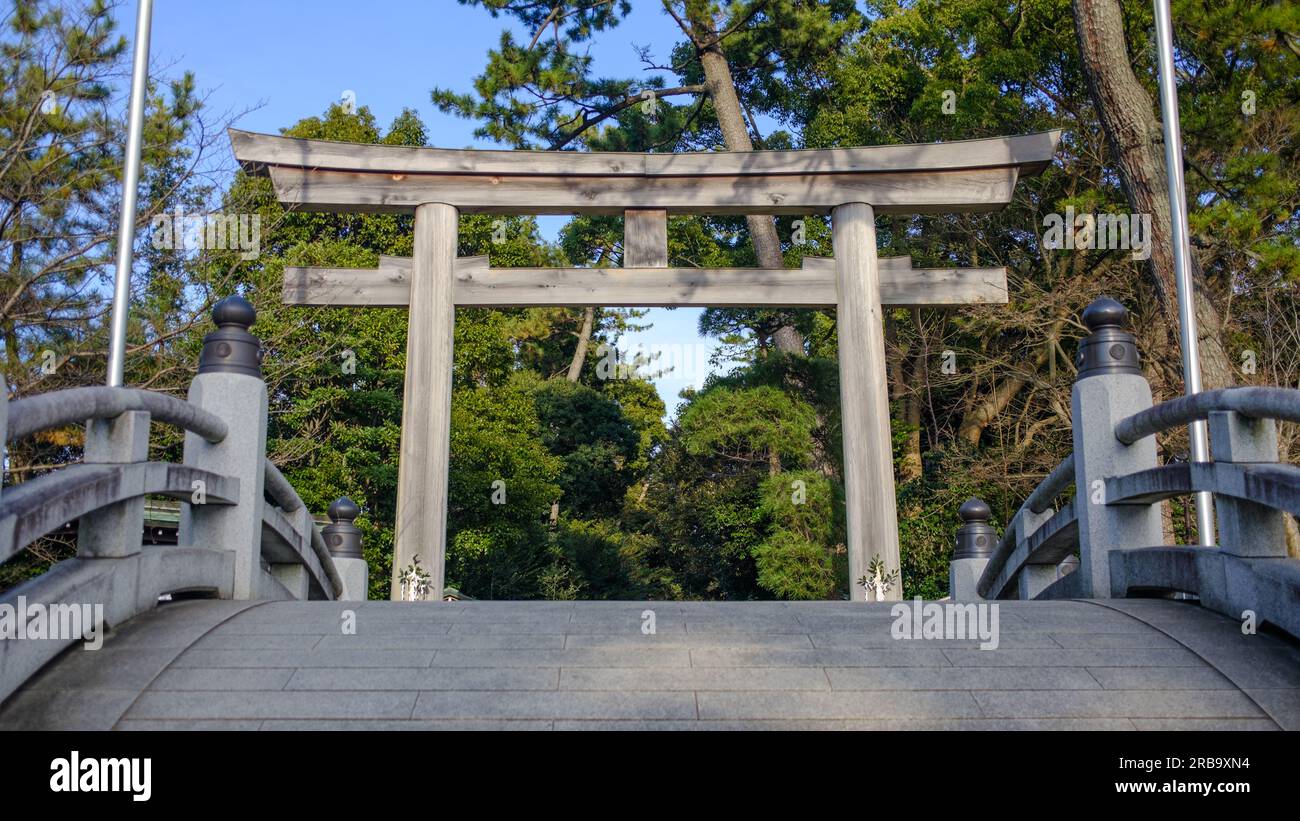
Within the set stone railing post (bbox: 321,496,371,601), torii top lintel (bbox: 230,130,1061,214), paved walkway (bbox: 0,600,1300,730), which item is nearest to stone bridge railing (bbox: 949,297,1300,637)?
paved walkway (bbox: 0,600,1300,730)

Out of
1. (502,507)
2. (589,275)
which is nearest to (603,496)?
(502,507)

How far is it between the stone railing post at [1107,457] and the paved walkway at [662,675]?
77cm

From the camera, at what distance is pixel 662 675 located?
382 cm

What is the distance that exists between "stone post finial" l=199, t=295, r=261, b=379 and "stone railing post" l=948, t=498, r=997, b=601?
17.4 ft

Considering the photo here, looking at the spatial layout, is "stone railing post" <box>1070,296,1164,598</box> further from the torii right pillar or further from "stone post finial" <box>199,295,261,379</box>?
"stone post finial" <box>199,295,261,379</box>

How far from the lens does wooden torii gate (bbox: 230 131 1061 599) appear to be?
9758mm

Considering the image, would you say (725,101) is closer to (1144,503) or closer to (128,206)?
(128,206)

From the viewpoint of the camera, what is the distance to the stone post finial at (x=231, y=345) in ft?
18.2

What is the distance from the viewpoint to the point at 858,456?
9547mm

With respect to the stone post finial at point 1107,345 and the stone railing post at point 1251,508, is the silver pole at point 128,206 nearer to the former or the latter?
the stone post finial at point 1107,345

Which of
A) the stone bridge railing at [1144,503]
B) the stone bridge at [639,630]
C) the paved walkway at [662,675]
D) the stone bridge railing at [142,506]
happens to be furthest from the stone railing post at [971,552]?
the stone bridge railing at [142,506]
